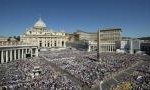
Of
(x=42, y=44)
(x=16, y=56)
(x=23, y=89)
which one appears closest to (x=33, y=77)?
(x=23, y=89)

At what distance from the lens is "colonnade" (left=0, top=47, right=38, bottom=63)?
191ft

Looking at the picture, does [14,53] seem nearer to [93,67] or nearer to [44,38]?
[93,67]

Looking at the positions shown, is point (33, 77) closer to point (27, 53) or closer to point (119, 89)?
point (119, 89)

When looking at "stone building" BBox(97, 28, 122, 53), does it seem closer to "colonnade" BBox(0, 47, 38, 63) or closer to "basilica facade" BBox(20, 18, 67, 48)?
"basilica facade" BBox(20, 18, 67, 48)

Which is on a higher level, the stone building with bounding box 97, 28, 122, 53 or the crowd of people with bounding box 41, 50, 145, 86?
the stone building with bounding box 97, 28, 122, 53

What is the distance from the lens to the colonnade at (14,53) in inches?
2290

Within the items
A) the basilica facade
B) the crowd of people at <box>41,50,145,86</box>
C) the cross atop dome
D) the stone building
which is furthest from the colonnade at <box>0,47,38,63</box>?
the cross atop dome

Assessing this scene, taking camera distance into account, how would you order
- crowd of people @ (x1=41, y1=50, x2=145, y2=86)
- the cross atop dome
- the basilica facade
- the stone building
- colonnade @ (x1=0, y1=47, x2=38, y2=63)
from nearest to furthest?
crowd of people @ (x1=41, y1=50, x2=145, y2=86) → colonnade @ (x1=0, y1=47, x2=38, y2=63) → the basilica facade → the stone building → the cross atop dome

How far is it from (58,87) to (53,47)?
10274 centimetres

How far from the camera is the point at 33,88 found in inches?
975

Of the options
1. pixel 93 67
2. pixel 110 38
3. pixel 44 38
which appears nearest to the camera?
pixel 93 67

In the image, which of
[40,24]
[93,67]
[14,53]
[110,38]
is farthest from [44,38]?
[93,67]

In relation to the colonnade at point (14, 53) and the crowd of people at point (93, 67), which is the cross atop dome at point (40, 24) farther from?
the crowd of people at point (93, 67)

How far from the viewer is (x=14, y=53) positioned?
65.8m
